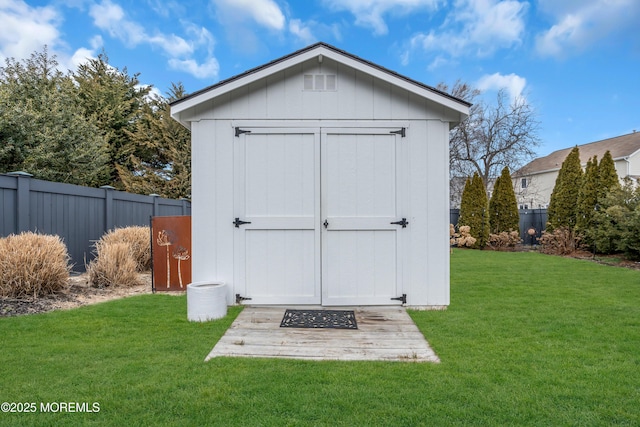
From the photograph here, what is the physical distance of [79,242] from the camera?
6.82 metres

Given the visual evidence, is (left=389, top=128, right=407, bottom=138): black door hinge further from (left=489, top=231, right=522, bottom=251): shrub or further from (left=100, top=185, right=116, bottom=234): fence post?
(left=489, top=231, right=522, bottom=251): shrub

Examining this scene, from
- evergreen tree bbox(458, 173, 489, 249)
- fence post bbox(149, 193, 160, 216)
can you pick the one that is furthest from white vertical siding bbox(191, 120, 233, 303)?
evergreen tree bbox(458, 173, 489, 249)

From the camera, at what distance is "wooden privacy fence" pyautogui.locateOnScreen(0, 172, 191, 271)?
213 inches

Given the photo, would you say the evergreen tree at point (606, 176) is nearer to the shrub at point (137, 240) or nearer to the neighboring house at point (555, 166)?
the neighboring house at point (555, 166)

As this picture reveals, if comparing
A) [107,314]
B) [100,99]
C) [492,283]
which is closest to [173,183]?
[100,99]

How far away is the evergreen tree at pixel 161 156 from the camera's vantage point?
52.8ft

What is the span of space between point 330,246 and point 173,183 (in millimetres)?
13751

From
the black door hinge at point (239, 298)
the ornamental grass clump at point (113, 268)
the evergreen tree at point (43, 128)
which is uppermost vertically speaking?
the evergreen tree at point (43, 128)

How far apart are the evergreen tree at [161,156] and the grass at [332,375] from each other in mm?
12936

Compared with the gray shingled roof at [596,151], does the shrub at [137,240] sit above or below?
below

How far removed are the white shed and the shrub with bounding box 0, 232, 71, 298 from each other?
2010 millimetres

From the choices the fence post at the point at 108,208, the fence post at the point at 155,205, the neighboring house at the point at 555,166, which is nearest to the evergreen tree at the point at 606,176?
the neighboring house at the point at 555,166

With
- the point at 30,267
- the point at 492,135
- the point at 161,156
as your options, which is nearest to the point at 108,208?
the point at 30,267

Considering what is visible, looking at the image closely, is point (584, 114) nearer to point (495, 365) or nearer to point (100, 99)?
point (495, 365)
